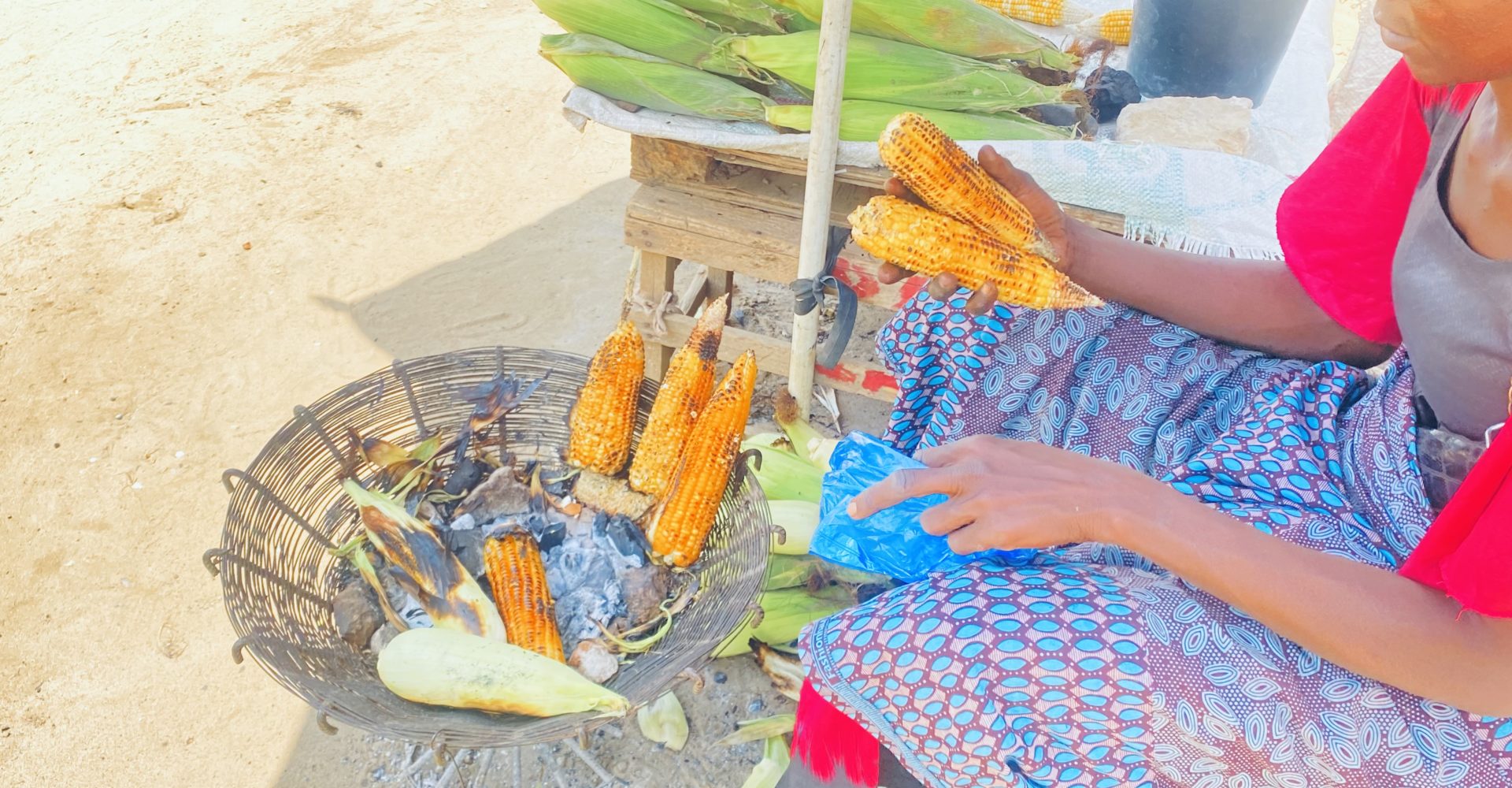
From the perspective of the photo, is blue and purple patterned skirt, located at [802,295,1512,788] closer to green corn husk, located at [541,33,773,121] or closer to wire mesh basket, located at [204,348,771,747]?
wire mesh basket, located at [204,348,771,747]

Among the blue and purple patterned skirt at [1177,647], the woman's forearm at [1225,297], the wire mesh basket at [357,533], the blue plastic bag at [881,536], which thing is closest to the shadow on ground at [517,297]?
the wire mesh basket at [357,533]

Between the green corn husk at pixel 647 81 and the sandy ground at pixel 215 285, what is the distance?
3.57 feet

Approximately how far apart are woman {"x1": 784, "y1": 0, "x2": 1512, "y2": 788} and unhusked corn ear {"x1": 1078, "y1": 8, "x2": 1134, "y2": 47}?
7.95 ft

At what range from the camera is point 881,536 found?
1.86 meters

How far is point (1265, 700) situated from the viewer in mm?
1397

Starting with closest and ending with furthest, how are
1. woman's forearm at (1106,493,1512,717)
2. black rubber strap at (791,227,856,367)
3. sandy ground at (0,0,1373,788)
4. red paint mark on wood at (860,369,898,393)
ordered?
1. woman's forearm at (1106,493,1512,717)
2. sandy ground at (0,0,1373,788)
3. black rubber strap at (791,227,856,367)
4. red paint mark on wood at (860,369,898,393)

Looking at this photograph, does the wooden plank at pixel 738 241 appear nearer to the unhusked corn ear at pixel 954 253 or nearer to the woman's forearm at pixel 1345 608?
the unhusked corn ear at pixel 954 253

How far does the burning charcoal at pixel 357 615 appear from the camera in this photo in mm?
2131

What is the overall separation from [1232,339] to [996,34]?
62.4 inches

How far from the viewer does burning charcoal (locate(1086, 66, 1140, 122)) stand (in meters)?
A: 3.43

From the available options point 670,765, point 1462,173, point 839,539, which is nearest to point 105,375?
point 670,765

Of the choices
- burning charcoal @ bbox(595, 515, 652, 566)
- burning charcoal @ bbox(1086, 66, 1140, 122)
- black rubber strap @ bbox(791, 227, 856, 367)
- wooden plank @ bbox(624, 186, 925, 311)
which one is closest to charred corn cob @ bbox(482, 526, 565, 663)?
burning charcoal @ bbox(595, 515, 652, 566)

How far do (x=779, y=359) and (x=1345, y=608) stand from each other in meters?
2.02

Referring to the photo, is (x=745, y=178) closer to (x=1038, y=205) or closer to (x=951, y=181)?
(x=1038, y=205)
